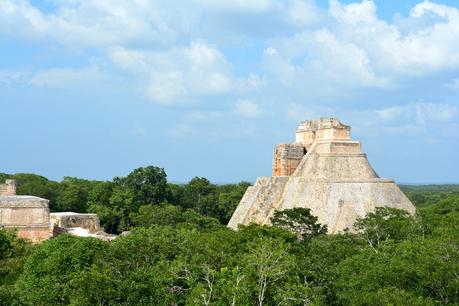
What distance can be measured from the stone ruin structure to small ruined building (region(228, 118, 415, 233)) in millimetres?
11143

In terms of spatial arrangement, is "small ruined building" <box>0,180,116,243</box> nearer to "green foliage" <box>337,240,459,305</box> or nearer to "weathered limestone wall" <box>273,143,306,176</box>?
"weathered limestone wall" <box>273,143,306,176</box>

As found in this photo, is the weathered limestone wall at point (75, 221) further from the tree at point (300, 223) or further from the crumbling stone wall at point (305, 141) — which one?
the tree at point (300, 223)

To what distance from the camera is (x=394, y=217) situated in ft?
96.3

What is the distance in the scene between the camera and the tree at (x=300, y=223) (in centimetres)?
3053

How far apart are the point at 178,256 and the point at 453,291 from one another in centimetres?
852

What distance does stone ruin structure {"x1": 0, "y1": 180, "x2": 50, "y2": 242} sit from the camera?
114ft

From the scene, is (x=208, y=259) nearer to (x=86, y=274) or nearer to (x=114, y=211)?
(x=86, y=274)

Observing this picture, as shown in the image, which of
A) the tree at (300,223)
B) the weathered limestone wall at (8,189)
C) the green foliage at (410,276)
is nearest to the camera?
the green foliage at (410,276)

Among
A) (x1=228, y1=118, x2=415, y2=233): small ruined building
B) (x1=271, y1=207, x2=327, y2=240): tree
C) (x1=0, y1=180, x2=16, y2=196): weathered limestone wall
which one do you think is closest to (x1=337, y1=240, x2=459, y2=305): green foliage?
(x1=271, y1=207, x2=327, y2=240): tree

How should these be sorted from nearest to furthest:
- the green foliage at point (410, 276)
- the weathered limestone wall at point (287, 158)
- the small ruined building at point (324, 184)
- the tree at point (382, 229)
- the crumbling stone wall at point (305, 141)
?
the green foliage at point (410, 276) < the tree at point (382, 229) < the small ruined building at point (324, 184) < the crumbling stone wall at point (305, 141) < the weathered limestone wall at point (287, 158)

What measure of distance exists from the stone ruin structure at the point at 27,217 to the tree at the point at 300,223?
44.3ft

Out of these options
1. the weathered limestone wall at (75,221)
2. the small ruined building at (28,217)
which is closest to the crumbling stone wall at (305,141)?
the small ruined building at (28,217)

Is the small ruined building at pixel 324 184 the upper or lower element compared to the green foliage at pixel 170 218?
upper

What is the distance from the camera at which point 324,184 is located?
35.8m
